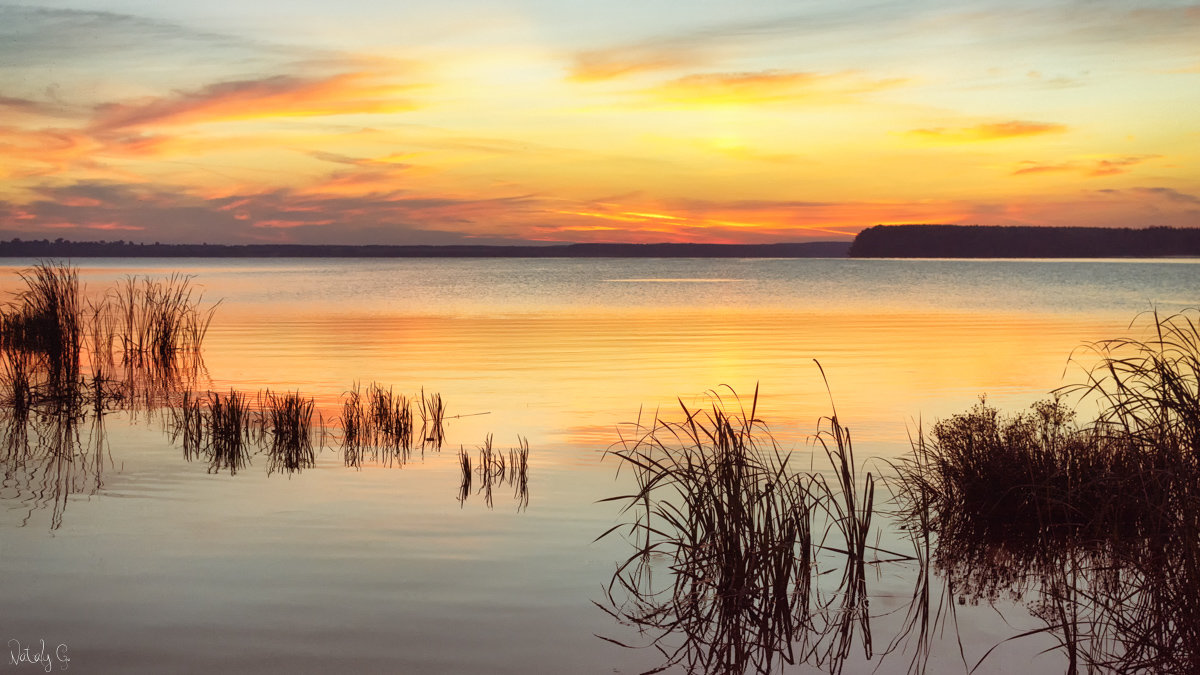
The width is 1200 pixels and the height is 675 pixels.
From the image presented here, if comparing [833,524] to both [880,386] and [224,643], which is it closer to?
[224,643]

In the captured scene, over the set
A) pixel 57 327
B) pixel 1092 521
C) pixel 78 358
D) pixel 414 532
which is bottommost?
pixel 414 532

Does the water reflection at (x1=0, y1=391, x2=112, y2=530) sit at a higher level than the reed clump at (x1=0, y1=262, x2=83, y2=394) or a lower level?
lower

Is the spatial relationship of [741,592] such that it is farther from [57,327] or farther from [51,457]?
[57,327]

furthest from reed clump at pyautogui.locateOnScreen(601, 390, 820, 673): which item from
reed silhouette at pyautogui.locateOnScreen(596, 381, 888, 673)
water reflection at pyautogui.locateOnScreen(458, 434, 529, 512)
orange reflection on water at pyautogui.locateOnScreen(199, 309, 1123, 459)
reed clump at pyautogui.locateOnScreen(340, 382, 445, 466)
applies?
orange reflection on water at pyautogui.locateOnScreen(199, 309, 1123, 459)

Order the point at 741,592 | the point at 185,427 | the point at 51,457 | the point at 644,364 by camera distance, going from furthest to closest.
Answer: the point at 644,364 < the point at 185,427 < the point at 51,457 < the point at 741,592

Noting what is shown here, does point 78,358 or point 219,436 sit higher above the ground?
point 78,358

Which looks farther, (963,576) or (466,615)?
(963,576)

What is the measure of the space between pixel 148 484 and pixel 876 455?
760 cm

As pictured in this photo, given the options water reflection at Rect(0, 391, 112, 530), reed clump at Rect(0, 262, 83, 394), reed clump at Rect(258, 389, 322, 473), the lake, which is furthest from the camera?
reed clump at Rect(0, 262, 83, 394)

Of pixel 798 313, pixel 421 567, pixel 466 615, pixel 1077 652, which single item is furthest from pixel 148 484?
pixel 798 313

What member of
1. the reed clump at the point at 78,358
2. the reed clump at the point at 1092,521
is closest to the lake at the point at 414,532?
the reed clump at the point at 1092,521

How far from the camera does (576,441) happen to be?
12430mm

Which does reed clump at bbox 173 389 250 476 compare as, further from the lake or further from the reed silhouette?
the reed silhouette

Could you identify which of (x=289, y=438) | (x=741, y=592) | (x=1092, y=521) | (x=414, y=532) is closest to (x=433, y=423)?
(x=289, y=438)
